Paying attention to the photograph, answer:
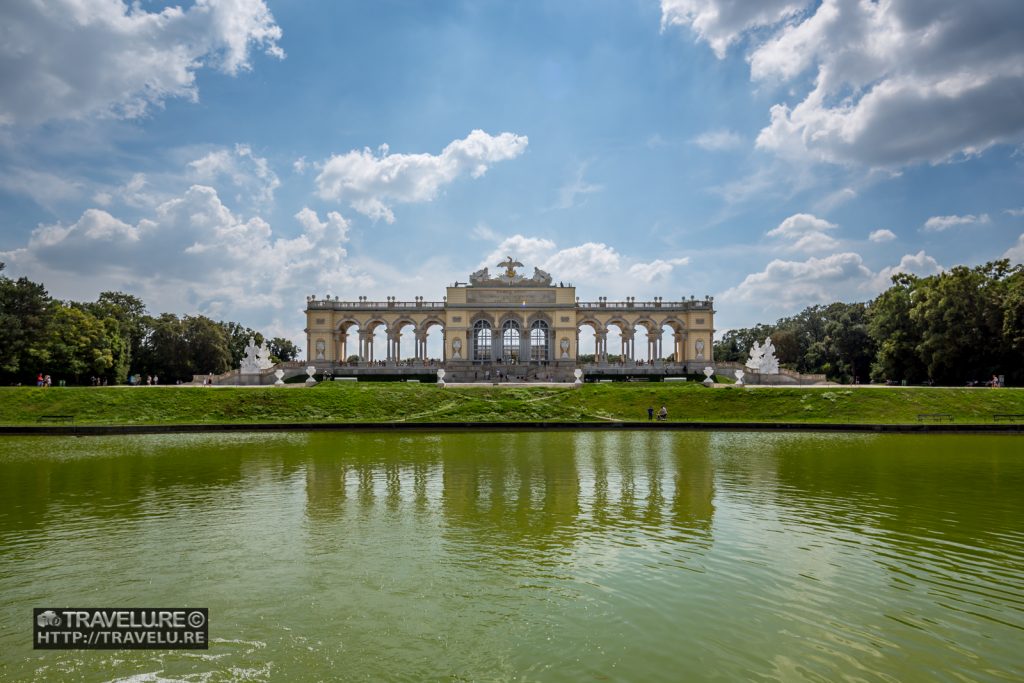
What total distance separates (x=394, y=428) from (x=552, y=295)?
38682 millimetres

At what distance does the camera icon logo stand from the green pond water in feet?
0.48

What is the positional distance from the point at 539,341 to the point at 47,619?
195 feet

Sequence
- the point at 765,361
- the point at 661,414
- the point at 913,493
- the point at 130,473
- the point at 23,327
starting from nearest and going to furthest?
the point at 913,493, the point at 130,473, the point at 661,414, the point at 23,327, the point at 765,361

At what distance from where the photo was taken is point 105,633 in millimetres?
6391

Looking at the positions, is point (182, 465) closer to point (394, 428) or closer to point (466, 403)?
point (394, 428)

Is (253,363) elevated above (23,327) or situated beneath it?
situated beneath

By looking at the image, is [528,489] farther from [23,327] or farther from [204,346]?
[204,346]

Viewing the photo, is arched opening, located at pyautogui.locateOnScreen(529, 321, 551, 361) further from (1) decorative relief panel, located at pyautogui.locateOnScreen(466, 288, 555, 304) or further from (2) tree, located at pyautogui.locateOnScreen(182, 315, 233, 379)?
(2) tree, located at pyautogui.locateOnScreen(182, 315, 233, 379)

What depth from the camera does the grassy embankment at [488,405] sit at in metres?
32.4

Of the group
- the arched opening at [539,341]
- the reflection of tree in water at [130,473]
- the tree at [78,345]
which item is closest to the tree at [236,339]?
the tree at [78,345]

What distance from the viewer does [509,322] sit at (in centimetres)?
6556

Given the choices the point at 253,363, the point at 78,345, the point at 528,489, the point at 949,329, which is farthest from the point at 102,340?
the point at 949,329

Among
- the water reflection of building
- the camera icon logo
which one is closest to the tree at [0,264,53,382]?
the water reflection of building

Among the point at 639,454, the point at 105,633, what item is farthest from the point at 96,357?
the point at 105,633
